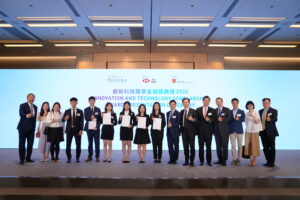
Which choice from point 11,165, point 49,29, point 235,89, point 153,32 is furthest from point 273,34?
point 11,165

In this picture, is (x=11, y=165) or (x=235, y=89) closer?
(x=11, y=165)

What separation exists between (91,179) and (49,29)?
19.6 ft

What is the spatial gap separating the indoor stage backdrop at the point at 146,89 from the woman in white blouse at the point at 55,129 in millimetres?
2098

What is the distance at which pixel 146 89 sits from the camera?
24.0ft

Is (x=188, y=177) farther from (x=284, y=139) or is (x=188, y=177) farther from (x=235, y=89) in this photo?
(x=284, y=139)

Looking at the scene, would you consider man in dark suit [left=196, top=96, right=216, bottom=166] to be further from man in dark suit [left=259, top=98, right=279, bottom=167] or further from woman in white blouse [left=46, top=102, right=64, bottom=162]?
woman in white blouse [left=46, top=102, right=64, bottom=162]

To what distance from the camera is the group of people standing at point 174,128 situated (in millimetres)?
4859

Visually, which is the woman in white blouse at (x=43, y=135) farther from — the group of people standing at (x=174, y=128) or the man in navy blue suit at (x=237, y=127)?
the man in navy blue suit at (x=237, y=127)

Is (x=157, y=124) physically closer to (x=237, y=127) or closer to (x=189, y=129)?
(x=189, y=129)

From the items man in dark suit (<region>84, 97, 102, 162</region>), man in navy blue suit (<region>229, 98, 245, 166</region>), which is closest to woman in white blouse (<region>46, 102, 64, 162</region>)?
man in dark suit (<region>84, 97, 102, 162</region>)

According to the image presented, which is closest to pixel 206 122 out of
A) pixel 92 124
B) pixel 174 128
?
pixel 174 128

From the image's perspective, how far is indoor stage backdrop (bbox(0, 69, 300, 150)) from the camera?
7285mm

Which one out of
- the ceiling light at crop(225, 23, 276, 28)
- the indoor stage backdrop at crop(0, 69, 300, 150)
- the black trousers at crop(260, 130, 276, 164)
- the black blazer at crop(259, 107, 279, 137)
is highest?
the ceiling light at crop(225, 23, 276, 28)

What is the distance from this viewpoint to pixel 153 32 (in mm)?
8000
